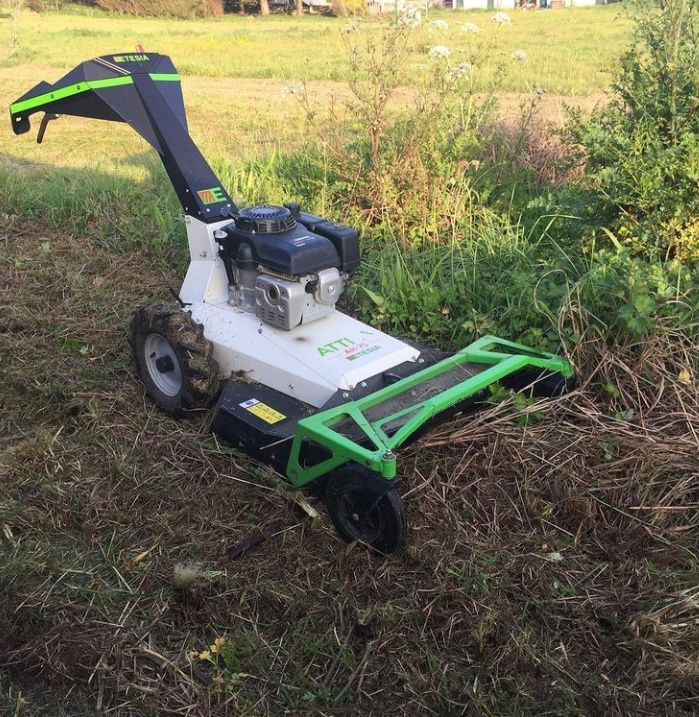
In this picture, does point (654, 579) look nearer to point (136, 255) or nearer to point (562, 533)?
point (562, 533)

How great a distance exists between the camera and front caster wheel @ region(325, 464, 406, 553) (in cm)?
252

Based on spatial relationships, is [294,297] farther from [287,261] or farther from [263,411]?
[263,411]

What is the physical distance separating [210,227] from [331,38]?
1872 cm

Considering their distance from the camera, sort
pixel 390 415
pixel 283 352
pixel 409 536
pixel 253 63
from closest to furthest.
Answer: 1. pixel 409 536
2. pixel 390 415
3. pixel 283 352
4. pixel 253 63

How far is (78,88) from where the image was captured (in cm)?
358

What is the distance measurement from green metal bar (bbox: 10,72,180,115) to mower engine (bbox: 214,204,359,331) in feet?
2.93

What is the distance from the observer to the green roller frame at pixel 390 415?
255 cm

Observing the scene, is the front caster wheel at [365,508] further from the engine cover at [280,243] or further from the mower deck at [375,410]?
the engine cover at [280,243]

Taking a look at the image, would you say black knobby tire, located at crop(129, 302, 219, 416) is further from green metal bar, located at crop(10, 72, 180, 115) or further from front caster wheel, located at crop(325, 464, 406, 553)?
green metal bar, located at crop(10, 72, 180, 115)

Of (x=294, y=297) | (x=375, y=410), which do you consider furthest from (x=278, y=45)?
(x=375, y=410)

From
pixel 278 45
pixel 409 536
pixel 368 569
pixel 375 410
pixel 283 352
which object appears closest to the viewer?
pixel 368 569

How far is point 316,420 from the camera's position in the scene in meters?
2.71

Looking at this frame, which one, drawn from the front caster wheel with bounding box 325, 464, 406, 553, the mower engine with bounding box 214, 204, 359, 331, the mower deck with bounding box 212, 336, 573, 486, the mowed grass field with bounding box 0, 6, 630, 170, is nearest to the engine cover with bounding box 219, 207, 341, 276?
the mower engine with bounding box 214, 204, 359, 331

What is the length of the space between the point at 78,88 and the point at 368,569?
101 inches
